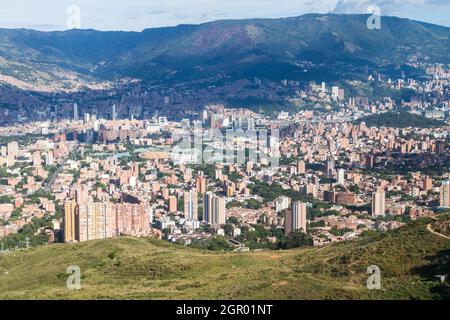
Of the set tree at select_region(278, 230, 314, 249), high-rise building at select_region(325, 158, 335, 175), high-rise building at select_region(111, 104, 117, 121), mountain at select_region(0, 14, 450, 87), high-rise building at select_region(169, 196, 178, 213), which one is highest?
mountain at select_region(0, 14, 450, 87)

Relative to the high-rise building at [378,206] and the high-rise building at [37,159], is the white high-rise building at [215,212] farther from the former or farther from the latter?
the high-rise building at [37,159]

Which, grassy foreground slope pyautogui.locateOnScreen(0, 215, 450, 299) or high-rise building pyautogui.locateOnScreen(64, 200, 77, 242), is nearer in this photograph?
grassy foreground slope pyautogui.locateOnScreen(0, 215, 450, 299)

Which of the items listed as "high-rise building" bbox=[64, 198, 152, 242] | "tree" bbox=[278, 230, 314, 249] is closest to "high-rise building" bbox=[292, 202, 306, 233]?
"tree" bbox=[278, 230, 314, 249]

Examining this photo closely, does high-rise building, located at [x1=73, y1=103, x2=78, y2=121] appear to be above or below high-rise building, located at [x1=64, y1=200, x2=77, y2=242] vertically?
above

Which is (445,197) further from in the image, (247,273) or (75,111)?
(75,111)

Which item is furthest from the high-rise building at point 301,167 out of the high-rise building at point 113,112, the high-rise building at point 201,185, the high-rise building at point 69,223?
the high-rise building at point 113,112

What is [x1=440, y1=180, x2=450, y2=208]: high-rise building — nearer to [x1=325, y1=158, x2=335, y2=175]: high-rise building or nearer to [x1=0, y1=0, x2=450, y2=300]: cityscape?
[x1=0, y1=0, x2=450, y2=300]: cityscape
